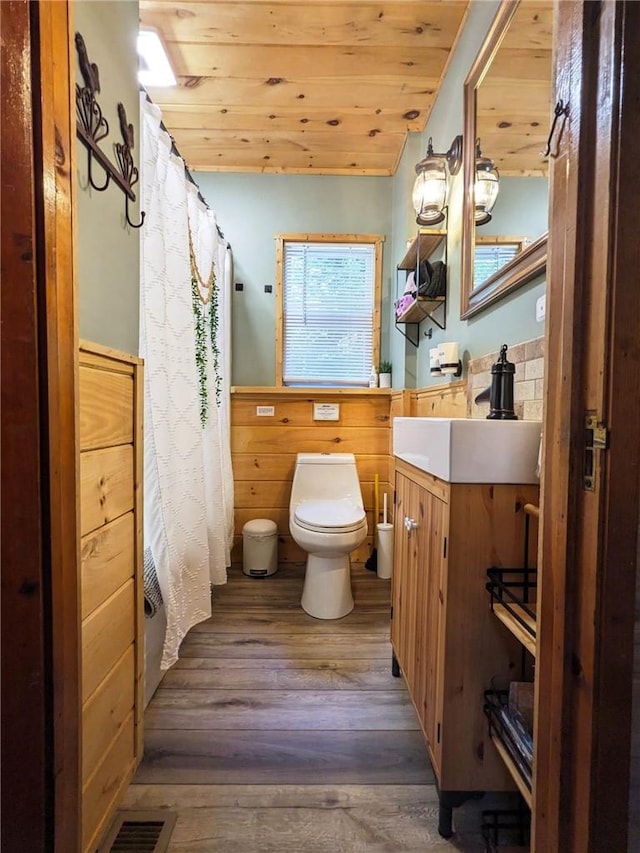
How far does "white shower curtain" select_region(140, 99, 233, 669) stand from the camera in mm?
1349

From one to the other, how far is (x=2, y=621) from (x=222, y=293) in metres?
2.03

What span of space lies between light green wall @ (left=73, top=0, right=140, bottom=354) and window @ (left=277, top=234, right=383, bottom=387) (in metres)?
1.52

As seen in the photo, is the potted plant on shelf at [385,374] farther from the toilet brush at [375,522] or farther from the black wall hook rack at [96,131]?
the black wall hook rack at [96,131]

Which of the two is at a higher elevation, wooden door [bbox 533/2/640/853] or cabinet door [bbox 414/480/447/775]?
wooden door [bbox 533/2/640/853]

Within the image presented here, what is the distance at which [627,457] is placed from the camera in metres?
0.44

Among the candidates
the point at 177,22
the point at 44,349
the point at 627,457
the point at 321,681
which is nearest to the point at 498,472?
the point at 627,457

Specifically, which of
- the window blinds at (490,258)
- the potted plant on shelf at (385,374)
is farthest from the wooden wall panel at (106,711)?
the potted plant on shelf at (385,374)

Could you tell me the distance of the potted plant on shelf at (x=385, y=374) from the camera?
2566mm

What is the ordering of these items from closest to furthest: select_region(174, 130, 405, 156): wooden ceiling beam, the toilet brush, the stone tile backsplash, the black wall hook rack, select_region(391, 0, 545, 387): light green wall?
the black wall hook rack → the stone tile backsplash → select_region(391, 0, 545, 387): light green wall → select_region(174, 130, 405, 156): wooden ceiling beam → the toilet brush

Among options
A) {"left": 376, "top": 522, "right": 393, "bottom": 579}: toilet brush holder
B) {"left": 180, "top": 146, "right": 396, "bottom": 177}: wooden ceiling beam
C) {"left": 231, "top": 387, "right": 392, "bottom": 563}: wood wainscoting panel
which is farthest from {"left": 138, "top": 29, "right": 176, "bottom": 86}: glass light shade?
{"left": 376, "top": 522, "right": 393, "bottom": 579}: toilet brush holder

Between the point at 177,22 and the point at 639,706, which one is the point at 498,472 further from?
the point at 177,22

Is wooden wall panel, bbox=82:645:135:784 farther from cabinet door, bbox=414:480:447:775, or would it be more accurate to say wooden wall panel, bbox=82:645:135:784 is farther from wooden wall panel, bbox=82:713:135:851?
cabinet door, bbox=414:480:447:775

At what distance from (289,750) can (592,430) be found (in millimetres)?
1323

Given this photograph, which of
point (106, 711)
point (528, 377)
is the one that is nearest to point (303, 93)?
point (528, 377)
